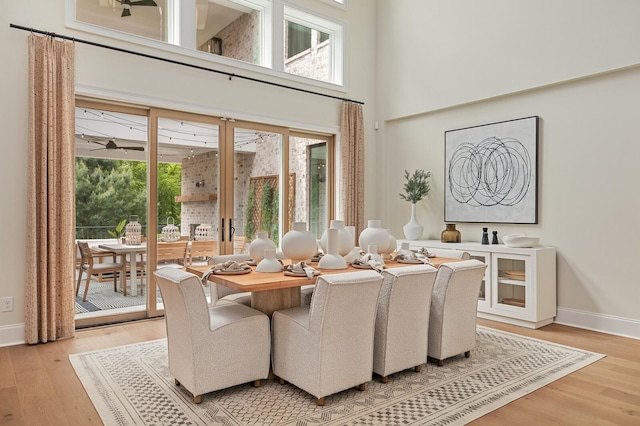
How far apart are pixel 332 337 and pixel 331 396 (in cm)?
40

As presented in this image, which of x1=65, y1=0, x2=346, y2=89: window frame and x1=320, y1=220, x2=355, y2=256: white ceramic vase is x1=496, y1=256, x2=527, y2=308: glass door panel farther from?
x1=65, y1=0, x2=346, y2=89: window frame

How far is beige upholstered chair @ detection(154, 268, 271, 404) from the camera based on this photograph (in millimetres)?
2500

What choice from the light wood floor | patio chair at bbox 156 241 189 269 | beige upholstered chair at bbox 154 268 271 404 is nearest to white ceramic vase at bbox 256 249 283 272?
beige upholstered chair at bbox 154 268 271 404

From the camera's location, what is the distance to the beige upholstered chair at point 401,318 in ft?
9.26

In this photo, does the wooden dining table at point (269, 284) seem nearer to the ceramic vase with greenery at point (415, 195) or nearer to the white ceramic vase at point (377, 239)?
the white ceramic vase at point (377, 239)

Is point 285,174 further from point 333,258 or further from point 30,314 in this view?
point 30,314

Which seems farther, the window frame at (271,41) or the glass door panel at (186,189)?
the glass door panel at (186,189)

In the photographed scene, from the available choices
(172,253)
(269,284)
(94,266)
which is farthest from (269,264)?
(94,266)

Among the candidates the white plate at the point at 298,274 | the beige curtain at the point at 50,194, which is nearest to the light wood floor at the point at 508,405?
the beige curtain at the point at 50,194

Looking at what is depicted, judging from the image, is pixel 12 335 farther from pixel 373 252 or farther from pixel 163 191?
pixel 373 252

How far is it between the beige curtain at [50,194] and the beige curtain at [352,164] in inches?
Result: 127

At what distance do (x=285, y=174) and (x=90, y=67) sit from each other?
2.39 m

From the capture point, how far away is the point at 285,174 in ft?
18.2

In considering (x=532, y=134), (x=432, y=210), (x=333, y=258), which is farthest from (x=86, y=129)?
(x=532, y=134)
